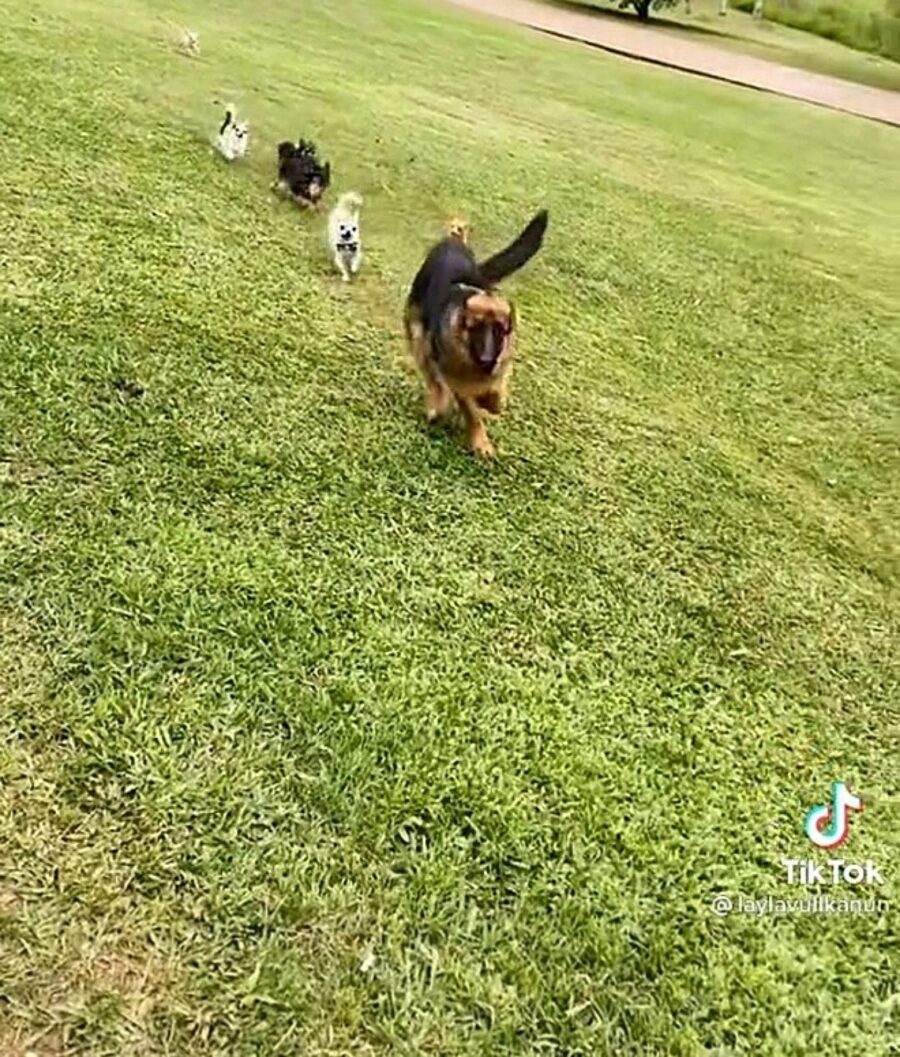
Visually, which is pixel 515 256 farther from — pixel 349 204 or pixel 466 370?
pixel 349 204

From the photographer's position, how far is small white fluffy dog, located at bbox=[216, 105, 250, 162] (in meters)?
4.19

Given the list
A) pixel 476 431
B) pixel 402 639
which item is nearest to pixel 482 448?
pixel 476 431

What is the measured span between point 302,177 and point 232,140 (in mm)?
433

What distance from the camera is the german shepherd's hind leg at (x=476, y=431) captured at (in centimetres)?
276

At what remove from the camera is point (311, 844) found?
1.63 meters

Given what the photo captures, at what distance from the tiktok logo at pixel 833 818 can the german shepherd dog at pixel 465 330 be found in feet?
4.07

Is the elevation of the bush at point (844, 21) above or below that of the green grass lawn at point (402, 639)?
above

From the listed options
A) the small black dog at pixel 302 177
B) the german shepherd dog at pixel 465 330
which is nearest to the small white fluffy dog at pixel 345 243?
the small black dog at pixel 302 177

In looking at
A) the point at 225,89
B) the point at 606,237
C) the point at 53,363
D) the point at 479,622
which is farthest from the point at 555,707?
the point at 225,89

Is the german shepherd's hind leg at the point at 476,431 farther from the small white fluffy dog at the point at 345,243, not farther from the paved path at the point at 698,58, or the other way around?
the paved path at the point at 698,58

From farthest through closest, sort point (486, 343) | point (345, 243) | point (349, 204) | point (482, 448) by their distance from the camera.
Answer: point (349, 204)
point (345, 243)
point (482, 448)
point (486, 343)

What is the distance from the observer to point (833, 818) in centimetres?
194

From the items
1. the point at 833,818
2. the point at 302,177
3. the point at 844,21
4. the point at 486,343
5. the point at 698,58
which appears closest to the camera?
the point at 833,818

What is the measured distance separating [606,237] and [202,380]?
247 centimetres
